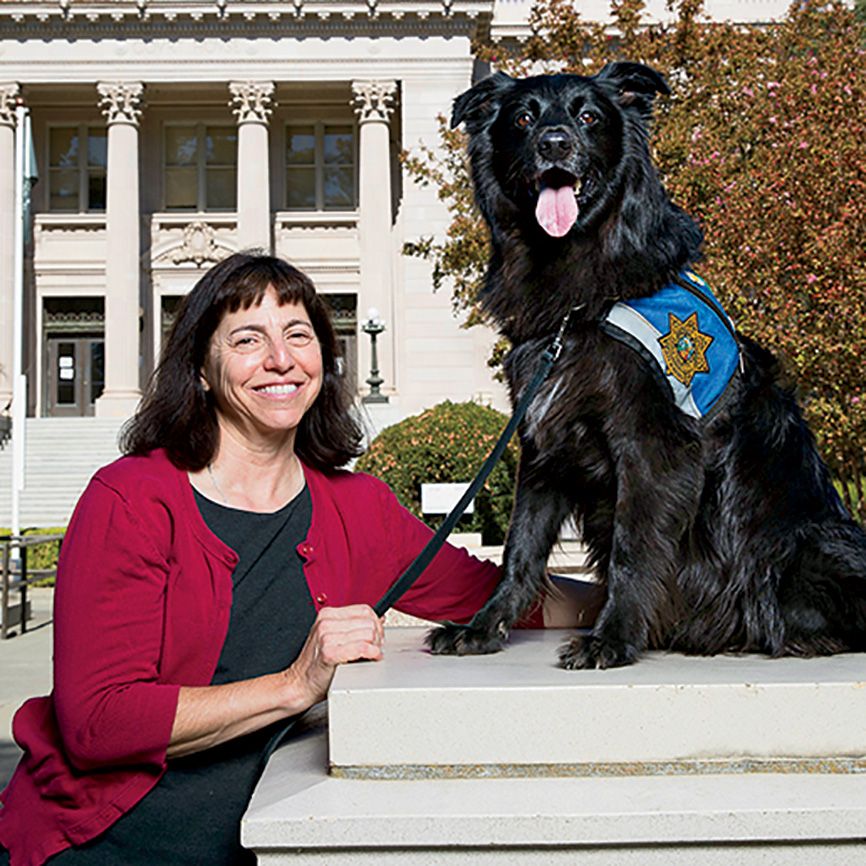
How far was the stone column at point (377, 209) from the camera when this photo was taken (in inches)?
1378

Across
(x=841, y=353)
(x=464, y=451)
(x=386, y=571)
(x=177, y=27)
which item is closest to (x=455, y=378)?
(x=177, y=27)

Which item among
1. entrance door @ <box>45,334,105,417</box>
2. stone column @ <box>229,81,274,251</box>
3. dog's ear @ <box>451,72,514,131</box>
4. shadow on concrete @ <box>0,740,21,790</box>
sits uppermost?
stone column @ <box>229,81,274,251</box>

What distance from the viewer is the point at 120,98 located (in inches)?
1399

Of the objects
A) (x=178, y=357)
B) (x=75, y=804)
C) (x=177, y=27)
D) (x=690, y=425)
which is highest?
(x=177, y=27)

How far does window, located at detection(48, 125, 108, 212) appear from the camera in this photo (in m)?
39.2

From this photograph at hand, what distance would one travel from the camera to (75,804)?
2467 mm

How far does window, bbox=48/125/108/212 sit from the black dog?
39.2 metres

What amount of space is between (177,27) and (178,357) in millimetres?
35853

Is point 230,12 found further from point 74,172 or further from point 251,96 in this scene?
point 74,172

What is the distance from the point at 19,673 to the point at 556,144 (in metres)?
8.90

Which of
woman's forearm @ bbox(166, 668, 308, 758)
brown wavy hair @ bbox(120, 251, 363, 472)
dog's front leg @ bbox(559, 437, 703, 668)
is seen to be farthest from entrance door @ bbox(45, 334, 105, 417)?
dog's front leg @ bbox(559, 437, 703, 668)

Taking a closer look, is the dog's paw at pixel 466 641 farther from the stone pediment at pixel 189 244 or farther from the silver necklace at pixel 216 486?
the stone pediment at pixel 189 244

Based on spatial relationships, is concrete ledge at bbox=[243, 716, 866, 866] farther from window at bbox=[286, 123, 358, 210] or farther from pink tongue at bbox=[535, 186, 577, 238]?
window at bbox=[286, 123, 358, 210]

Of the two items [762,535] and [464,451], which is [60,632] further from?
[464,451]
